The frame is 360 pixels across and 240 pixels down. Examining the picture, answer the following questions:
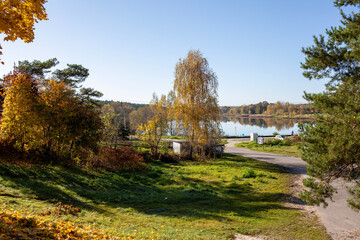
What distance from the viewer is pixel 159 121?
2219 cm

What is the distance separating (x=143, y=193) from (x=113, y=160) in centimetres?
508

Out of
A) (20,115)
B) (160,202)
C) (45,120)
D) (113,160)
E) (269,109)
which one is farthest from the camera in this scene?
(269,109)

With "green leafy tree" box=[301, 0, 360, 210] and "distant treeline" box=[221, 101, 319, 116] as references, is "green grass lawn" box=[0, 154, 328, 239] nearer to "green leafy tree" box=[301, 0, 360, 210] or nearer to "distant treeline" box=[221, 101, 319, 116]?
"green leafy tree" box=[301, 0, 360, 210]

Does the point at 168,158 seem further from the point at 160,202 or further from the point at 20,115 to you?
the point at 20,115

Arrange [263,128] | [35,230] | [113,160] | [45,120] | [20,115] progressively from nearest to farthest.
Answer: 1. [35,230]
2. [20,115]
3. [45,120]
4. [113,160]
5. [263,128]

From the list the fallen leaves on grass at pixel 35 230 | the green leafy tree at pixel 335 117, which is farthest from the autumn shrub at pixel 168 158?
the fallen leaves on grass at pixel 35 230

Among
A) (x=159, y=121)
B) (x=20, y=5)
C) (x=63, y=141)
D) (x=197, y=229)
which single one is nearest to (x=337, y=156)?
(x=197, y=229)

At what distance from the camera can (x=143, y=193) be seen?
11.5 m

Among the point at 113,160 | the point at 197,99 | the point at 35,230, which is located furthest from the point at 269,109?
the point at 35,230

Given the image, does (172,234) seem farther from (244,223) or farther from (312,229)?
(312,229)

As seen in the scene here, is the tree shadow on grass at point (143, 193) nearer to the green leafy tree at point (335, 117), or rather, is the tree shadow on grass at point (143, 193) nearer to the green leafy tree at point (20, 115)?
the green leafy tree at point (20, 115)

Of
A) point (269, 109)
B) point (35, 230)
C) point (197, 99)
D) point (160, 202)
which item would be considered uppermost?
point (269, 109)

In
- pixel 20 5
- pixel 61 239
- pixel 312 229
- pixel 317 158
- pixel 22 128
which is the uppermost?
pixel 20 5

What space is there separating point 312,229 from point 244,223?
2.11 m
